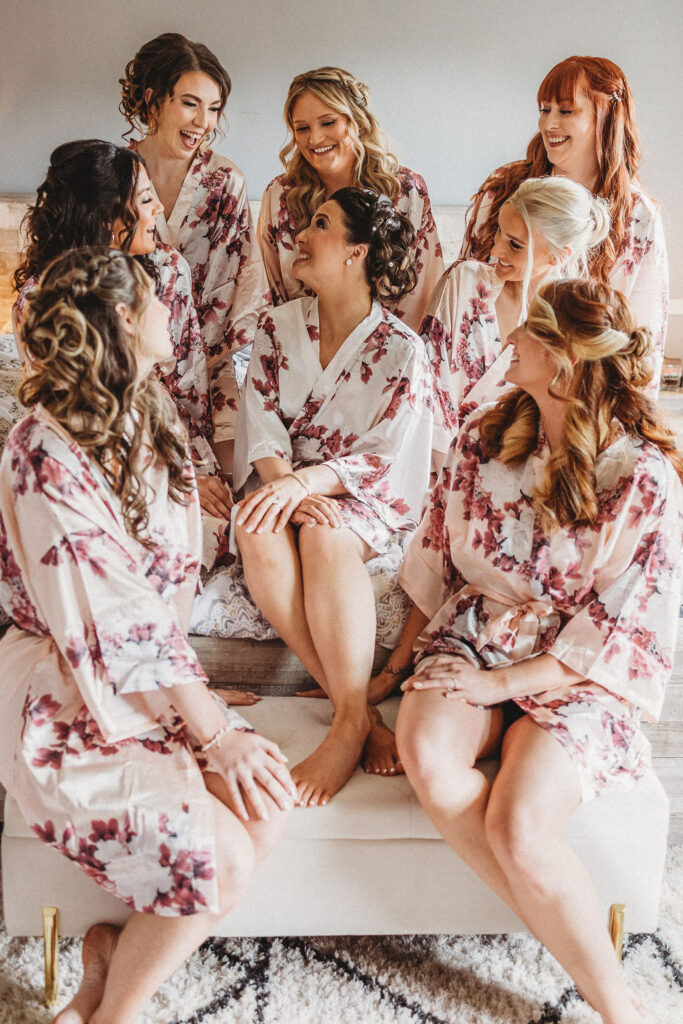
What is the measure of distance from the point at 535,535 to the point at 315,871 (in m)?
0.60

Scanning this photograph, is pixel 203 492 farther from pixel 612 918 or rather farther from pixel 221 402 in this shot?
pixel 612 918

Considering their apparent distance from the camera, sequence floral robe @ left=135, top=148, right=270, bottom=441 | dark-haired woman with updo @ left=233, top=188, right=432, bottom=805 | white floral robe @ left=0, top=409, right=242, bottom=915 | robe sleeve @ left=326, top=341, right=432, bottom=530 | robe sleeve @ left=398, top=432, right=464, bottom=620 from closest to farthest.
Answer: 1. white floral robe @ left=0, top=409, right=242, bottom=915
2. robe sleeve @ left=398, top=432, right=464, bottom=620
3. dark-haired woman with updo @ left=233, top=188, right=432, bottom=805
4. robe sleeve @ left=326, top=341, right=432, bottom=530
5. floral robe @ left=135, top=148, right=270, bottom=441

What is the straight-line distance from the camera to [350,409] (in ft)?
6.68

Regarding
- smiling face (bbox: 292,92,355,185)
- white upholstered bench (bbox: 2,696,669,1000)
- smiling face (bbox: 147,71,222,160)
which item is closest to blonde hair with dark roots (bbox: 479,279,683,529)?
white upholstered bench (bbox: 2,696,669,1000)

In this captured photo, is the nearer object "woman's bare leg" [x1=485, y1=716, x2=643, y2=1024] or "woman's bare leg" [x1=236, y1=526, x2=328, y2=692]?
"woman's bare leg" [x1=485, y1=716, x2=643, y2=1024]

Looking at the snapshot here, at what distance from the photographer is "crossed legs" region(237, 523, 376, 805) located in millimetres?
1509

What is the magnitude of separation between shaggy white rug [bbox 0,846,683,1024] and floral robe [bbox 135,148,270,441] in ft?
4.13

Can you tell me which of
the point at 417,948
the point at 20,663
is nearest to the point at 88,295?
the point at 20,663

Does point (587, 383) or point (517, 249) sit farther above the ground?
point (517, 249)

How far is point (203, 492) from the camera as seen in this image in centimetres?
211

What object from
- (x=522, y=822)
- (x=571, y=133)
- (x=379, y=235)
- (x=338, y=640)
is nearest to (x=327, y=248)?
(x=379, y=235)

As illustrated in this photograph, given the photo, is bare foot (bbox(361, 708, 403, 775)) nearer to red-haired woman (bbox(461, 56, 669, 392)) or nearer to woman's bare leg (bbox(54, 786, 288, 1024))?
woman's bare leg (bbox(54, 786, 288, 1024))

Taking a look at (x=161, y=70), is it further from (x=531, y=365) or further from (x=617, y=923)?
(x=617, y=923)

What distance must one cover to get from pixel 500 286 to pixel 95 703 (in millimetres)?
1395
